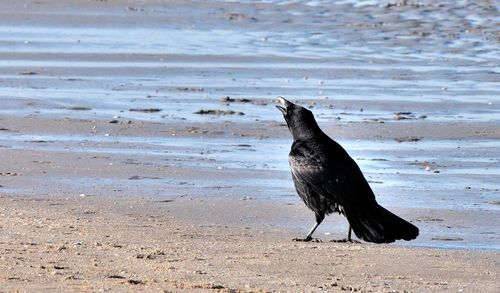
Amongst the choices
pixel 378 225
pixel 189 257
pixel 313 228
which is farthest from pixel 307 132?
pixel 189 257

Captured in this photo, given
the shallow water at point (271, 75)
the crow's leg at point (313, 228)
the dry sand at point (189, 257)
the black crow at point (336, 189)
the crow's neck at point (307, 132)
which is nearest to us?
the dry sand at point (189, 257)

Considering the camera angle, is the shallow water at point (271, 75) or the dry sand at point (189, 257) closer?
the dry sand at point (189, 257)

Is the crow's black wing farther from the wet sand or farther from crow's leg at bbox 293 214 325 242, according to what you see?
the wet sand

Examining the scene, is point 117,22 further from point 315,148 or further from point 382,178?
point 315,148

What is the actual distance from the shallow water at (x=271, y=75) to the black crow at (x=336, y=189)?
0.65 m

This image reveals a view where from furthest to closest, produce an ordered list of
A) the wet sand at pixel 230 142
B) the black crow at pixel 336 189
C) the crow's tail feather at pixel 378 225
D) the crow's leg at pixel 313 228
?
the crow's leg at pixel 313 228 → the black crow at pixel 336 189 → the crow's tail feather at pixel 378 225 → the wet sand at pixel 230 142

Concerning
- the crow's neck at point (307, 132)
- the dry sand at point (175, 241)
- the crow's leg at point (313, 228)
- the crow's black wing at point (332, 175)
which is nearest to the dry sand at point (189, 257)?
the dry sand at point (175, 241)

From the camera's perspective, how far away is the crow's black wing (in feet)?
29.4

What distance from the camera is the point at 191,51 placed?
19.6 m

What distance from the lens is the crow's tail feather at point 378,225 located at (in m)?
8.73

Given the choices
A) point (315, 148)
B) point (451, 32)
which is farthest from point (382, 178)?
point (451, 32)

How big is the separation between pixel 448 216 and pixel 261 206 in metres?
1.38

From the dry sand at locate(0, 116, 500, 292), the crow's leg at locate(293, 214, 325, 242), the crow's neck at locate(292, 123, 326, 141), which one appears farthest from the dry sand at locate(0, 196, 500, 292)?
the crow's neck at locate(292, 123, 326, 141)

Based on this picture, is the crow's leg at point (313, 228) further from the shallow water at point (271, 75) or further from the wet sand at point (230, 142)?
the shallow water at point (271, 75)
